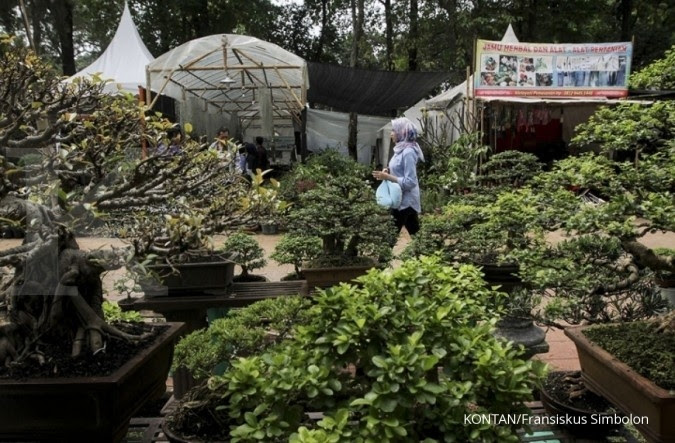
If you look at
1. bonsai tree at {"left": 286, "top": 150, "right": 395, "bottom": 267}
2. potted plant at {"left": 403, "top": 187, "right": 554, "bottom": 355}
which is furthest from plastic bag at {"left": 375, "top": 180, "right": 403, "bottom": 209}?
bonsai tree at {"left": 286, "top": 150, "right": 395, "bottom": 267}

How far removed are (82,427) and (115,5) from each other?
61.1 ft

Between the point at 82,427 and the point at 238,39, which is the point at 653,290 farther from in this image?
the point at 238,39

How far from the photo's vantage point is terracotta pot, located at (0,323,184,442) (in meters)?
1.70

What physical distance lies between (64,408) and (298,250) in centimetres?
225

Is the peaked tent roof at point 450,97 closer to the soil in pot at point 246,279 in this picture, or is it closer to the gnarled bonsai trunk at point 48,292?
the soil in pot at point 246,279

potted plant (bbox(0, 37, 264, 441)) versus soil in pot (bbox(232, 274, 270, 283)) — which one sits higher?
potted plant (bbox(0, 37, 264, 441))

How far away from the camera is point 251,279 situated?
3.98 meters

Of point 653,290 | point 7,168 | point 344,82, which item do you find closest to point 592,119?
point 653,290

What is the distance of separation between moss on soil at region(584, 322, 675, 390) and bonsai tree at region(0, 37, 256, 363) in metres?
1.49

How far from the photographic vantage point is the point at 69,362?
1.85 metres

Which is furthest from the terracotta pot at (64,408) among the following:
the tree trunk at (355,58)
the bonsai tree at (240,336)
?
the tree trunk at (355,58)

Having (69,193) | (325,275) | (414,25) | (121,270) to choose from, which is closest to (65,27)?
(414,25)

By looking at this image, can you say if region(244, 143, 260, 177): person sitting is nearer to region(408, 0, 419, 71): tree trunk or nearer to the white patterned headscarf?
the white patterned headscarf

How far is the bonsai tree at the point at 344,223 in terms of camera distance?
3869mm
